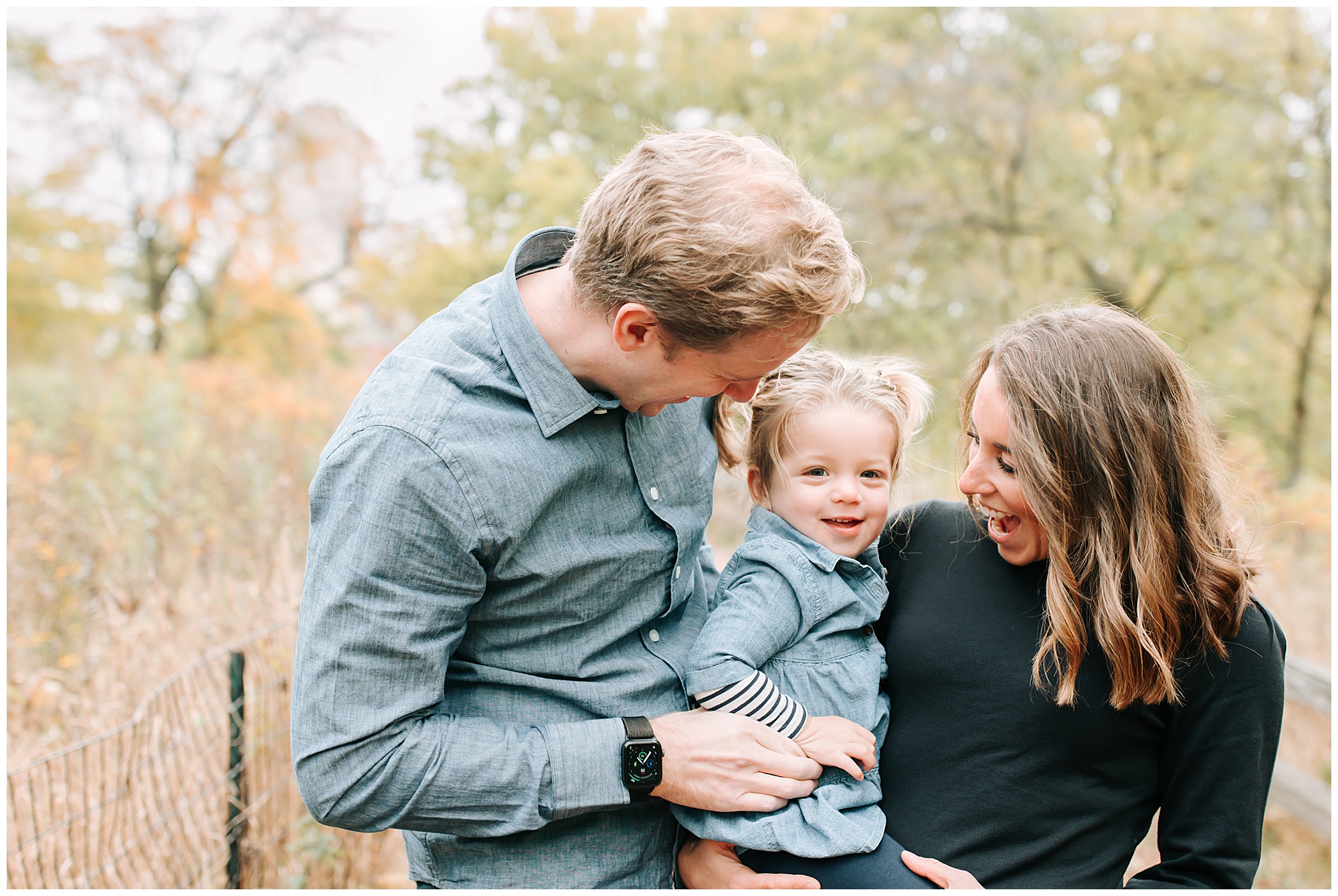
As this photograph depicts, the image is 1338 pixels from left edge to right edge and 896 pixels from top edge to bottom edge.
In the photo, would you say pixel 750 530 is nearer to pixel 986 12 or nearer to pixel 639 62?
pixel 986 12

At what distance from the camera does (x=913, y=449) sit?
2.17 metres

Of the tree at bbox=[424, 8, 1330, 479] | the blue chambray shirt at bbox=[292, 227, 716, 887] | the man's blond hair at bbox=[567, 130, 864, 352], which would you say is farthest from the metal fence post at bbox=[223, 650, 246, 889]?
the tree at bbox=[424, 8, 1330, 479]

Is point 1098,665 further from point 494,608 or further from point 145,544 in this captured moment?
point 145,544

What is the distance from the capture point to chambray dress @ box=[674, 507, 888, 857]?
1606 mm

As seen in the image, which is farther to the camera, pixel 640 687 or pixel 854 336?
pixel 854 336

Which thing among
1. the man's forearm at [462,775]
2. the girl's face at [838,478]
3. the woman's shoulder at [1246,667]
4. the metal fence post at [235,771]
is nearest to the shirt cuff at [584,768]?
the man's forearm at [462,775]

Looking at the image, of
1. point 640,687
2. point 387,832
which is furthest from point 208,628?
point 640,687

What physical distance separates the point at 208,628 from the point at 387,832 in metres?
1.15

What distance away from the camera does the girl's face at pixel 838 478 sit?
1848 mm

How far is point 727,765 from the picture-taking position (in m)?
1.55

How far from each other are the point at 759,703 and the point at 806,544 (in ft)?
1.22

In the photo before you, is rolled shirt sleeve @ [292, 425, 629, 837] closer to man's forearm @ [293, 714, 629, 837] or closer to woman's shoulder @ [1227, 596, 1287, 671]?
man's forearm @ [293, 714, 629, 837]

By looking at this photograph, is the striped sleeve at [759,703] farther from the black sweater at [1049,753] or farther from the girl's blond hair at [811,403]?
the girl's blond hair at [811,403]

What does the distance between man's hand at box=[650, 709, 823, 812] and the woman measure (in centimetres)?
19
